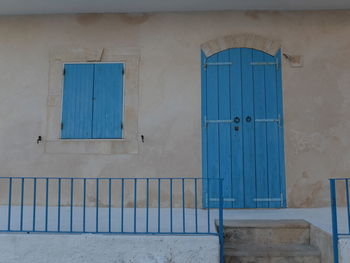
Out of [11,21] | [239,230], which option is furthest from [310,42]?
[11,21]

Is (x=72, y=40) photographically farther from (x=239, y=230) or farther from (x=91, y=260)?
(x=239, y=230)

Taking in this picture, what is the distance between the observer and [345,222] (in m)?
3.60

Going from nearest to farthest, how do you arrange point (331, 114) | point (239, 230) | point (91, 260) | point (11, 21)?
point (91, 260) < point (239, 230) < point (331, 114) < point (11, 21)

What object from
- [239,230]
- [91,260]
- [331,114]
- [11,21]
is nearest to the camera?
[91,260]

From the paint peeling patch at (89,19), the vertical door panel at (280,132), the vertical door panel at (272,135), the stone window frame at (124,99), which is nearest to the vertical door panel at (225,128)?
the vertical door panel at (272,135)

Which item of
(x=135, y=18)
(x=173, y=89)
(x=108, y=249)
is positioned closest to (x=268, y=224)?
(x=108, y=249)

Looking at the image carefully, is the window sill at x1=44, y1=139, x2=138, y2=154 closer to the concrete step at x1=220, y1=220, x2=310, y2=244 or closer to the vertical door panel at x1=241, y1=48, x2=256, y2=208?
the vertical door panel at x1=241, y1=48, x2=256, y2=208

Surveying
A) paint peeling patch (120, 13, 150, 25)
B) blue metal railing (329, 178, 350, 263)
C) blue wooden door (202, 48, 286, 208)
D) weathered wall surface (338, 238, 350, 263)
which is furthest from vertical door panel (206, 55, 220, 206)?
weathered wall surface (338, 238, 350, 263)

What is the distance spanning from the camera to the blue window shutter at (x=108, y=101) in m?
4.77

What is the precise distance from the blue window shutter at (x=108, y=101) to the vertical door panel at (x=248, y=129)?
5.96ft

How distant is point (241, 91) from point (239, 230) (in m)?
2.12

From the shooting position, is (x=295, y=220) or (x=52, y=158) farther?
(x=52, y=158)

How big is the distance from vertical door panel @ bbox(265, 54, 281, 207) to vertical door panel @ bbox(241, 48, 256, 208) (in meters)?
0.23

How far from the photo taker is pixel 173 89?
486 cm
